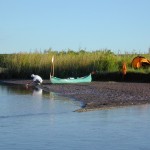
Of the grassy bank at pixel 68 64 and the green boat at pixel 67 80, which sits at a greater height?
the grassy bank at pixel 68 64

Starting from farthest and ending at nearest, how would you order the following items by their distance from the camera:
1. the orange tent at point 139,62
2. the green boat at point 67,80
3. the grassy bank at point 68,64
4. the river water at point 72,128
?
the grassy bank at point 68,64, the orange tent at point 139,62, the green boat at point 67,80, the river water at point 72,128

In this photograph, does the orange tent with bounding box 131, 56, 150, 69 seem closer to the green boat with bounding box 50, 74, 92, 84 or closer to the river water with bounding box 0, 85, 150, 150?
the green boat with bounding box 50, 74, 92, 84

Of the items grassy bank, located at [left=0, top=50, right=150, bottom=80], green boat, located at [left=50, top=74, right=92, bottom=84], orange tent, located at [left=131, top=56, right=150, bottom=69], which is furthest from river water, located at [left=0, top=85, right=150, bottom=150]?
orange tent, located at [left=131, top=56, right=150, bottom=69]

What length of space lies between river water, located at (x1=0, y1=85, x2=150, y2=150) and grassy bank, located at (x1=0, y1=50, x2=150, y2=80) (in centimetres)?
2022

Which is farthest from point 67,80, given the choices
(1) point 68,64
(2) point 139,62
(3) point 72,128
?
(3) point 72,128

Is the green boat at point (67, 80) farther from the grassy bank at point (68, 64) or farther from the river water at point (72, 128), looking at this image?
the river water at point (72, 128)

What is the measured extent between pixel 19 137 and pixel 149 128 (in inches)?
148

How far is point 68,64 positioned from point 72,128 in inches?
1246

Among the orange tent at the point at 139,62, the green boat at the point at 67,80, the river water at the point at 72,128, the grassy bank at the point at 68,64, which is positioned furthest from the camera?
the grassy bank at the point at 68,64

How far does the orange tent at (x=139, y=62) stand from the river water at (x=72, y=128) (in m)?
20.9

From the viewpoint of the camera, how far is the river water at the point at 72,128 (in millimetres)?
12492

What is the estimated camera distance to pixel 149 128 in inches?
586

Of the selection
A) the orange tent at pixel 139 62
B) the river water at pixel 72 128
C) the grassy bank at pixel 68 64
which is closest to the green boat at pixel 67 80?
the grassy bank at pixel 68 64

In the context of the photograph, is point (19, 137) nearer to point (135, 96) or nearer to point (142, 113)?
point (142, 113)
